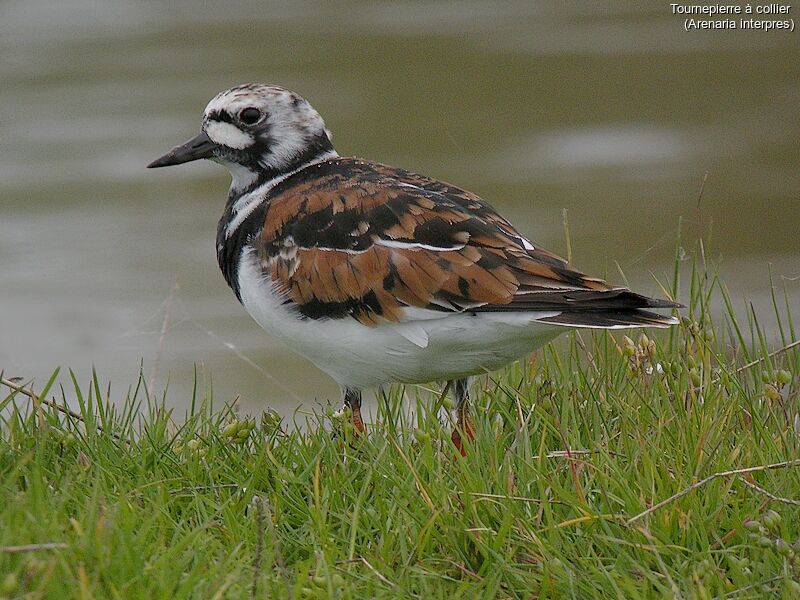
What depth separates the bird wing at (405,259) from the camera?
12.9 feet

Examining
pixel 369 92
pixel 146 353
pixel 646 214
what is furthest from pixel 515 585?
pixel 369 92

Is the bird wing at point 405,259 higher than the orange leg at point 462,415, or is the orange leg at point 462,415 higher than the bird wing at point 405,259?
the bird wing at point 405,259

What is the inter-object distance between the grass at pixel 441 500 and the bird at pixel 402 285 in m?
0.19

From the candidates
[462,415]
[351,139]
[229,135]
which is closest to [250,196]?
[229,135]

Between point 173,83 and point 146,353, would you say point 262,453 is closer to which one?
point 146,353

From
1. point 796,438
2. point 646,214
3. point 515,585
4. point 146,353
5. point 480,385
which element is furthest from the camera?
point 646,214

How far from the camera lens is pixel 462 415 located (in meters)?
4.20

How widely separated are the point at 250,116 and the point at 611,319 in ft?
5.44

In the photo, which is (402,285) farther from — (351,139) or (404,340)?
(351,139)

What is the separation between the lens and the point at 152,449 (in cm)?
385

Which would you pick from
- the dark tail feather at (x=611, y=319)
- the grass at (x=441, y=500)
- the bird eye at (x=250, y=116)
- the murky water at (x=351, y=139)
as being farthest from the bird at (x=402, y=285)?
the murky water at (x=351, y=139)

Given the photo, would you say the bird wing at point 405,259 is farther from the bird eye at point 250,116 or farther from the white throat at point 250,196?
the bird eye at point 250,116

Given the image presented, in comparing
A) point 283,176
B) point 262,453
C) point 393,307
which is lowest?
point 262,453

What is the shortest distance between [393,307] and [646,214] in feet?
15.3
